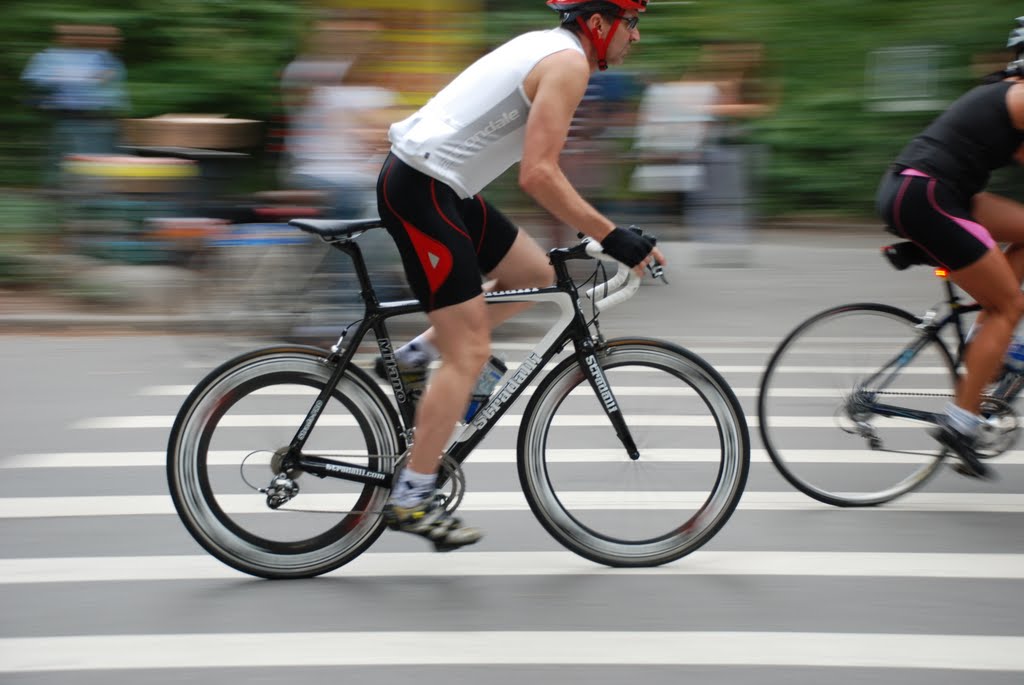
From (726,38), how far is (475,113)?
34.4 feet

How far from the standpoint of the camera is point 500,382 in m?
4.54

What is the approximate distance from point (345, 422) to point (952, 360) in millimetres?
2464

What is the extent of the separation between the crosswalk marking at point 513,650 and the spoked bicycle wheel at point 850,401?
1.45m

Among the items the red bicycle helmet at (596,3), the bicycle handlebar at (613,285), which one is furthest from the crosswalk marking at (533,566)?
the red bicycle helmet at (596,3)

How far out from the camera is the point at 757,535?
4973mm

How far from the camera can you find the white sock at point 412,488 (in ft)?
14.4

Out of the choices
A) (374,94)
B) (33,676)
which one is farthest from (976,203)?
(374,94)

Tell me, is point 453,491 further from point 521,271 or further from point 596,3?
point 596,3

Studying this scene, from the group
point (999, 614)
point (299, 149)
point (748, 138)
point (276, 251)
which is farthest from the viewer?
point (748, 138)

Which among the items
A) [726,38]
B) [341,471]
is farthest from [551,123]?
[726,38]

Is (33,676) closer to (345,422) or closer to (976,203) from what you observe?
(345,422)

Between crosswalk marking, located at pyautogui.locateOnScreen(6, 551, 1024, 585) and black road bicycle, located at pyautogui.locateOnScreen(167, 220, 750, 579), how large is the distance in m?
0.11

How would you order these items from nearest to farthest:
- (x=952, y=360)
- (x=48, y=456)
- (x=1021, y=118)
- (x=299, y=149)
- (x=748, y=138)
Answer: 1. (x=1021, y=118)
2. (x=952, y=360)
3. (x=48, y=456)
4. (x=299, y=149)
5. (x=748, y=138)

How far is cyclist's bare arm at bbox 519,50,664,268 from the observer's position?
160 inches
